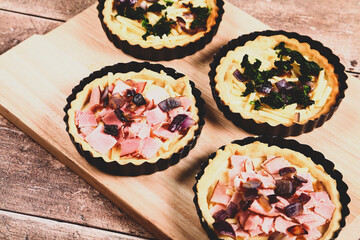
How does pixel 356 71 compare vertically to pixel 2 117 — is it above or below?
above

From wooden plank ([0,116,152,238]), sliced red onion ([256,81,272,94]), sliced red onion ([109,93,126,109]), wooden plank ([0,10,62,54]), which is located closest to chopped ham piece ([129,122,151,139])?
sliced red onion ([109,93,126,109])

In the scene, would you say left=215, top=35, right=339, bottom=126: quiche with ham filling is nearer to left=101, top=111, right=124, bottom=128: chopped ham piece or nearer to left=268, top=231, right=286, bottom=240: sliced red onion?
left=101, top=111, right=124, bottom=128: chopped ham piece

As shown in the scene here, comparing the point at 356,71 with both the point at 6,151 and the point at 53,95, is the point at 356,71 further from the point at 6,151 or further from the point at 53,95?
the point at 6,151

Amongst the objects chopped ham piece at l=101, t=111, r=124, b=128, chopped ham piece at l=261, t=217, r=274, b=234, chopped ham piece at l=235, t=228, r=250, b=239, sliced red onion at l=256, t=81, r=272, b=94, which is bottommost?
chopped ham piece at l=235, t=228, r=250, b=239

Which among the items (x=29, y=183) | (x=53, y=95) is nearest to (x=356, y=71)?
(x=53, y=95)

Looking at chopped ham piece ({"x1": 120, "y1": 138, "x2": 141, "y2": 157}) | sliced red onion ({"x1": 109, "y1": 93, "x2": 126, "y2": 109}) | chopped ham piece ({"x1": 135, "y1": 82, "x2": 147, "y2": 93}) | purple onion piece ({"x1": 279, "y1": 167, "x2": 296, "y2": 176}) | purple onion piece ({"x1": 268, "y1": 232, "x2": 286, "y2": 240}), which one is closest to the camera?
purple onion piece ({"x1": 268, "y1": 232, "x2": 286, "y2": 240})
